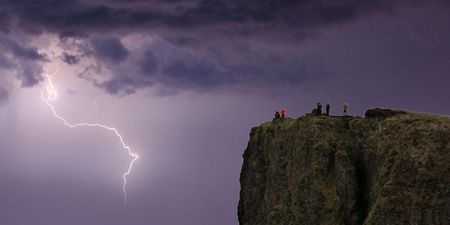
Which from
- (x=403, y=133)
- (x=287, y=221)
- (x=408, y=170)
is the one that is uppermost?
(x=403, y=133)

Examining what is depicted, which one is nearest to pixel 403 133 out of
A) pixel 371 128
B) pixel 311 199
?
pixel 371 128

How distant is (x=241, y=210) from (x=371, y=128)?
1223 inches

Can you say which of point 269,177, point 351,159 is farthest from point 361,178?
point 269,177

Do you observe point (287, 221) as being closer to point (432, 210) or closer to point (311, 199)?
point (311, 199)

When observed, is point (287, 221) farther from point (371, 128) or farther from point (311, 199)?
point (371, 128)

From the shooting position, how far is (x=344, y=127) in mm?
81500

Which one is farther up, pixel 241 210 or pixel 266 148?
pixel 266 148

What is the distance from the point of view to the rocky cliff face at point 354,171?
6550 cm

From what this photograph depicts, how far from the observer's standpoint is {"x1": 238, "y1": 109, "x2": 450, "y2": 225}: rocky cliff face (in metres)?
65.5

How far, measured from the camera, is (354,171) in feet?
249

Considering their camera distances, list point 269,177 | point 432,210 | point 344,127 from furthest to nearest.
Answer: point 269,177 → point 344,127 → point 432,210

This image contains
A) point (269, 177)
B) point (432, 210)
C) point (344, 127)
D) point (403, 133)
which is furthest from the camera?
point (269, 177)

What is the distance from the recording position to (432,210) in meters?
63.9

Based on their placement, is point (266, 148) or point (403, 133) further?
point (266, 148)
